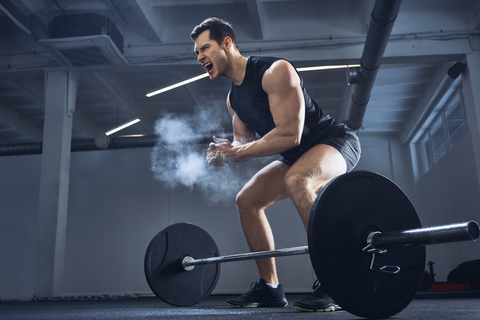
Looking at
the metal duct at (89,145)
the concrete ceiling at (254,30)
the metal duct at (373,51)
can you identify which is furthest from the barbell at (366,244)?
the metal duct at (89,145)

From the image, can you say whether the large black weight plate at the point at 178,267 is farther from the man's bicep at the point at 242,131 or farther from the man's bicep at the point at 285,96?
the man's bicep at the point at 285,96

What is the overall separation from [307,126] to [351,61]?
3.56m

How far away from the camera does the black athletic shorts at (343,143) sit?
1908 millimetres

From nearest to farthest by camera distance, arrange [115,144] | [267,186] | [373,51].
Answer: [267,186]
[373,51]
[115,144]

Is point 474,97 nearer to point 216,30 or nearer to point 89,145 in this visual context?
point 216,30

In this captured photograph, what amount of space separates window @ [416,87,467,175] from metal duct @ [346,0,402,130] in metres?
1.54

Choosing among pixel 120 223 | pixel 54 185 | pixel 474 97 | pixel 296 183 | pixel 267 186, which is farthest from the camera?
pixel 120 223

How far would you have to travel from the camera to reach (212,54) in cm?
196

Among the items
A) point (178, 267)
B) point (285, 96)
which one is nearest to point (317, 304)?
point (285, 96)

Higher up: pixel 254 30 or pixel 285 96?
pixel 254 30

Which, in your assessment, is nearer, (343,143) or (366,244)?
(366,244)

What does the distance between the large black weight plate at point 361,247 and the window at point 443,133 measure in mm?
5288

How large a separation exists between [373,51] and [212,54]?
2.99m

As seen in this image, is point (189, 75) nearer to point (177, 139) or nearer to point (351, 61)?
point (177, 139)
